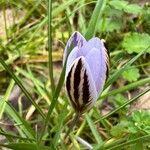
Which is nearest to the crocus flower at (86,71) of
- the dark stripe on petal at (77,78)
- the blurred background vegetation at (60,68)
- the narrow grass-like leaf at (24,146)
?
the dark stripe on petal at (77,78)

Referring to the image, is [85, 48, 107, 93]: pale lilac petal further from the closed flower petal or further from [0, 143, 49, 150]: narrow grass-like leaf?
[0, 143, 49, 150]: narrow grass-like leaf

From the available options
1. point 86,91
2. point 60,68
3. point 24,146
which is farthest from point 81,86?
point 60,68

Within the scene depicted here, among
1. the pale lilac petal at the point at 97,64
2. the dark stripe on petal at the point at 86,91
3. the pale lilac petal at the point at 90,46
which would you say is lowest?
the dark stripe on petal at the point at 86,91

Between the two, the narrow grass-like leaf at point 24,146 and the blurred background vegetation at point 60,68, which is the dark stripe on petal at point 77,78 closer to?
the narrow grass-like leaf at point 24,146

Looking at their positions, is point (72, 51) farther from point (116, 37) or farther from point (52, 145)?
point (116, 37)

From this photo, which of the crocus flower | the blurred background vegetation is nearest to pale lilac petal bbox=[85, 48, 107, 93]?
the crocus flower

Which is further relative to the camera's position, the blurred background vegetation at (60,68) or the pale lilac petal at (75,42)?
the blurred background vegetation at (60,68)

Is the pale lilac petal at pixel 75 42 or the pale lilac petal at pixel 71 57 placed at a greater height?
the pale lilac petal at pixel 75 42
